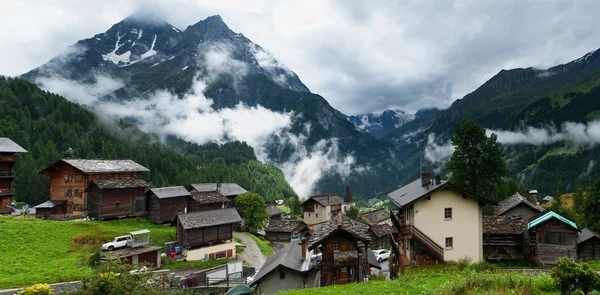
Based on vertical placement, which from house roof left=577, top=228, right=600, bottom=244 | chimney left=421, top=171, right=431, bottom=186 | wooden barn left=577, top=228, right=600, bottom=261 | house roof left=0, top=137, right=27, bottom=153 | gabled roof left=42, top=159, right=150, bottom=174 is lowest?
wooden barn left=577, top=228, right=600, bottom=261

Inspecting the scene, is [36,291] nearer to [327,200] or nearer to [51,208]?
[51,208]

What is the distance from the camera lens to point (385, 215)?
9350 centimetres

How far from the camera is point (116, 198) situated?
55594 mm

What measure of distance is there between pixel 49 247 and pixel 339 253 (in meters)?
34.2

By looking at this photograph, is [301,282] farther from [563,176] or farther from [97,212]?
[563,176]

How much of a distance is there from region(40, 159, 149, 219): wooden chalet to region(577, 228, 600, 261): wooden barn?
66988mm

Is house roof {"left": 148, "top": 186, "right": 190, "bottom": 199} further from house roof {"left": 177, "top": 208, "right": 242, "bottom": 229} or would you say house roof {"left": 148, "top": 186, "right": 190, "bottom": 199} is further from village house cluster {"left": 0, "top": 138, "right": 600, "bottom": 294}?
house roof {"left": 177, "top": 208, "right": 242, "bottom": 229}

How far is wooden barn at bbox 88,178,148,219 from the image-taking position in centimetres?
5366

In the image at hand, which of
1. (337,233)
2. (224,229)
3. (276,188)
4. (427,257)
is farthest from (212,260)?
(276,188)

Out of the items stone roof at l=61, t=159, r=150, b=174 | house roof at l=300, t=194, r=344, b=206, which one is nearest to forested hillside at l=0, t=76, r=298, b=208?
stone roof at l=61, t=159, r=150, b=174

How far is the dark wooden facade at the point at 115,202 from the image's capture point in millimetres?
53656

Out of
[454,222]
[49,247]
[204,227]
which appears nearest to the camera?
[454,222]

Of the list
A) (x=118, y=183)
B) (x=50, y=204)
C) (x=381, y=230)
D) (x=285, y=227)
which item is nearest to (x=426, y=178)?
(x=381, y=230)

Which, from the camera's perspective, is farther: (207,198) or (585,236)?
(207,198)
